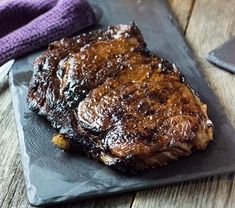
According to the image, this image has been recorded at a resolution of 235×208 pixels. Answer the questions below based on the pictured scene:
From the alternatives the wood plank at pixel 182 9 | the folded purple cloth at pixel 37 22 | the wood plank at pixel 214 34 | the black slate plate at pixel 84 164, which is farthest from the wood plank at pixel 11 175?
the wood plank at pixel 182 9

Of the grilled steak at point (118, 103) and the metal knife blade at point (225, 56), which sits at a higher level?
the grilled steak at point (118, 103)

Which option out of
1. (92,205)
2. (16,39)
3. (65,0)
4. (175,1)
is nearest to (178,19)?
(175,1)

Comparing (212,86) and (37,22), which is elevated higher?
(37,22)

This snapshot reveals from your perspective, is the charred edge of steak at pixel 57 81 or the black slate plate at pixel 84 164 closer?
the black slate plate at pixel 84 164

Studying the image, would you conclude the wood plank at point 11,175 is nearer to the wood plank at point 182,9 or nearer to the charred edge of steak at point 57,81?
the charred edge of steak at point 57,81

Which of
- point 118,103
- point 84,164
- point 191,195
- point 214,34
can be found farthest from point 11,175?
point 214,34

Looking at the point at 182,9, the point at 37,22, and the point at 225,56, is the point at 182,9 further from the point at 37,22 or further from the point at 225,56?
the point at 37,22
